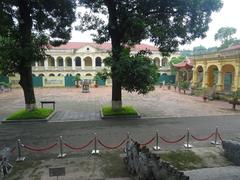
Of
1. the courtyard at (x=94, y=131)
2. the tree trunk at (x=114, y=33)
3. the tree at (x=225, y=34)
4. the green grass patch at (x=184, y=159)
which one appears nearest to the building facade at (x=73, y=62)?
the tree at (x=225, y=34)

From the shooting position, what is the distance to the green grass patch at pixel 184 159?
7507 mm

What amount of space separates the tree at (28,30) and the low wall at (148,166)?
9237 millimetres

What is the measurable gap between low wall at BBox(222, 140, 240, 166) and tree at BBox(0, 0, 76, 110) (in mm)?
11131

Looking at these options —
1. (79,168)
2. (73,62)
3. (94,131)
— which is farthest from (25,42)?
(73,62)

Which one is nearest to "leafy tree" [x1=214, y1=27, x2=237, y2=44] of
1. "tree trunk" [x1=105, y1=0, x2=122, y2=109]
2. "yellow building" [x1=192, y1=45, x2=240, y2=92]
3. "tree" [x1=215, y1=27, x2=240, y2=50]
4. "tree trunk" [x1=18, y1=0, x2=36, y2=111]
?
"tree" [x1=215, y1=27, x2=240, y2=50]

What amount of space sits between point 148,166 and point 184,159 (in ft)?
8.64

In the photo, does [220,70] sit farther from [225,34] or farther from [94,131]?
[225,34]

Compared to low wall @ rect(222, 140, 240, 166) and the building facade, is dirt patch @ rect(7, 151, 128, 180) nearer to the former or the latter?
low wall @ rect(222, 140, 240, 166)

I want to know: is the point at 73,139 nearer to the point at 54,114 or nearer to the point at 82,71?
the point at 54,114

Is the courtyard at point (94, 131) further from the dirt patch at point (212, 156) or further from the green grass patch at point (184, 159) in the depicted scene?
the green grass patch at point (184, 159)

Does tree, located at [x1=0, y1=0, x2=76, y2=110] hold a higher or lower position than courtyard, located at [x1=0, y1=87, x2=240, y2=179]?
higher

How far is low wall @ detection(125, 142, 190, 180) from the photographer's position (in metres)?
5.17

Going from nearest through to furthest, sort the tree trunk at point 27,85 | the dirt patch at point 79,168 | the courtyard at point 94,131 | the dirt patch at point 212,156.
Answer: the dirt patch at point 79,168, the courtyard at point 94,131, the dirt patch at point 212,156, the tree trunk at point 27,85

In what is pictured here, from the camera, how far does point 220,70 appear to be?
24047mm
